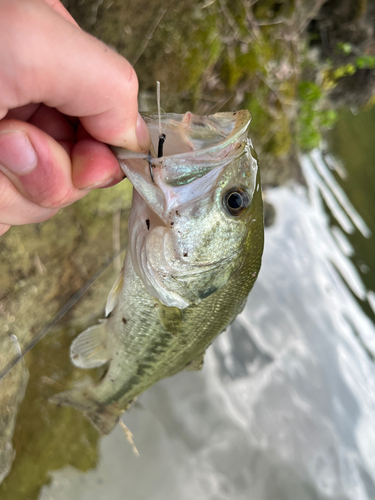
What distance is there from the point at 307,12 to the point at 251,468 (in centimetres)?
542

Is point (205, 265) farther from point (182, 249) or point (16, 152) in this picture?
→ point (16, 152)

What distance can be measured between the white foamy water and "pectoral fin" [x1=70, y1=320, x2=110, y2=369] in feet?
5.15

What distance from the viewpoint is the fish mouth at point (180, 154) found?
1043 mm

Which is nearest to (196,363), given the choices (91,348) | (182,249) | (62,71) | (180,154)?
(91,348)

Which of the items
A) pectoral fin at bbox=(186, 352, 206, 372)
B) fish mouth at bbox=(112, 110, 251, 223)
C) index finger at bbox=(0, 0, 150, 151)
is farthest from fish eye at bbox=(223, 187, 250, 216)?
pectoral fin at bbox=(186, 352, 206, 372)

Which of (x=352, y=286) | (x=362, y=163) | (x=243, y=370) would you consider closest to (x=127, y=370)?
(x=243, y=370)

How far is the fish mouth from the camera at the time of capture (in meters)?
1.04

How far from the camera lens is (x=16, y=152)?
0.84m

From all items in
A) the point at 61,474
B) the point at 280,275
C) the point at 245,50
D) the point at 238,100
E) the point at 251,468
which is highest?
the point at 245,50

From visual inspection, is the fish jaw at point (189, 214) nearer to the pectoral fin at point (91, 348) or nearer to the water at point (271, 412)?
the pectoral fin at point (91, 348)

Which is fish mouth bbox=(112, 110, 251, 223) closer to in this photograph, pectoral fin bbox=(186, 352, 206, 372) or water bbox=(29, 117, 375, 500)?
pectoral fin bbox=(186, 352, 206, 372)

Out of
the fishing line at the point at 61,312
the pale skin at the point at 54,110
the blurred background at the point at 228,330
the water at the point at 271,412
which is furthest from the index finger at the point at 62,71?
the water at the point at 271,412

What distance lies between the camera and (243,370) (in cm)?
355

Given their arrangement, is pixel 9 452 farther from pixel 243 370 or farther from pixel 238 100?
pixel 238 100
